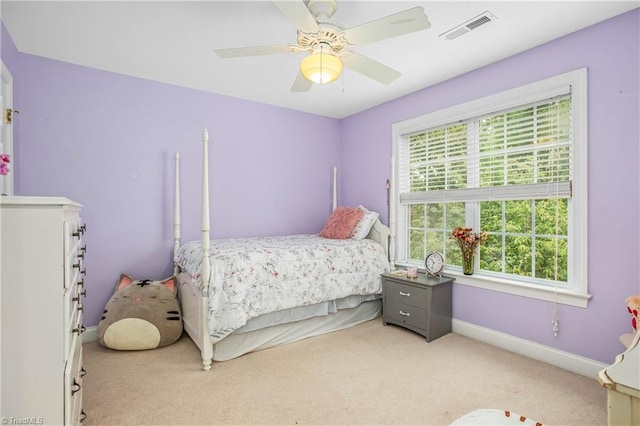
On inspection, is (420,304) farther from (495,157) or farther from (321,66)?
(321,66)

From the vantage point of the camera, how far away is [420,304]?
9.71 ft

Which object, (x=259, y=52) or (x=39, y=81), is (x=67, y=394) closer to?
(x=259, y=52)

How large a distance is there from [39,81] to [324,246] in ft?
9.02

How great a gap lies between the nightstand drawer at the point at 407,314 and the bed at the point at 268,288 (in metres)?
0.23

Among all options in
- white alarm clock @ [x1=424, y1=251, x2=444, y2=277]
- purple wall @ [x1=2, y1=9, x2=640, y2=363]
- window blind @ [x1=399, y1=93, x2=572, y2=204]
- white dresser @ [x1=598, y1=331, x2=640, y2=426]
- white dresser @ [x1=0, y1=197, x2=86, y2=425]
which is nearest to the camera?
white dresser @ [x1=598, y1=331, x2=640, y2=426]

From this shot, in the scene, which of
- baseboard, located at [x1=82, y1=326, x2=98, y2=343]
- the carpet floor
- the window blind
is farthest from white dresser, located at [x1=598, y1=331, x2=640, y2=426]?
baseboard, located at [x1=82, y1=326, x2=98, y2=343]

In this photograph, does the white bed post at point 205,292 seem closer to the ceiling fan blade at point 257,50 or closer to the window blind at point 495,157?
the ceiling fan blade at point 257,50

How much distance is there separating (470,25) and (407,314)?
92.0 inches

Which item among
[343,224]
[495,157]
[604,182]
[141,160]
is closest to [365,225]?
[343,224]

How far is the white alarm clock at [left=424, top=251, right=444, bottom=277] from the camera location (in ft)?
10.3

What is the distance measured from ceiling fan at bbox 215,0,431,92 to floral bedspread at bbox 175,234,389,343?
143 cm

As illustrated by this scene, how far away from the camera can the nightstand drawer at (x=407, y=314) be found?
2.94 metres

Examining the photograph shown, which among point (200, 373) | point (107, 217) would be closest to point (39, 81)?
point (107, 217)

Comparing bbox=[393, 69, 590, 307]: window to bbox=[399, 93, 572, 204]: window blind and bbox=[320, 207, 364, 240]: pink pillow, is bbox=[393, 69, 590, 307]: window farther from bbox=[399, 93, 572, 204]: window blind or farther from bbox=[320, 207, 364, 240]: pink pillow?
bbox=[320, 207, 364, 240]: pink pillow
